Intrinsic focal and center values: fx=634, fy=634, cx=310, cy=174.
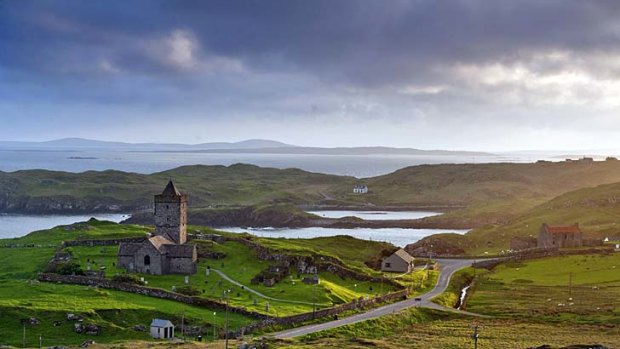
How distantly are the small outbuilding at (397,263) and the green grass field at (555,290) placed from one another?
38.2 feet

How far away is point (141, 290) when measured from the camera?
7219 centimetres

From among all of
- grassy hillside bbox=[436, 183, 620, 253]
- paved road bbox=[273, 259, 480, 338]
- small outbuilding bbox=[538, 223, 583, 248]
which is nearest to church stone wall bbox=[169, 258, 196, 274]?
paved road bbox=[273, 259, 480, 338]

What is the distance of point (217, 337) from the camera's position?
58781 mm

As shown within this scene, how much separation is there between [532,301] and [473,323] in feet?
54.1

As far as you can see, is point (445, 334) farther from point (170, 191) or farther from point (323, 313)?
point (170, 191)

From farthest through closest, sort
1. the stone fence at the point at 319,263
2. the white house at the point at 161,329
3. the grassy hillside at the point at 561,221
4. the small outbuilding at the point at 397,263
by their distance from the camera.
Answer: the grassy hillside at the point at 561,221, the small outbuilding at the point at 397,263, the stone fence at the point at 319,263, the white house at the point at 161,329

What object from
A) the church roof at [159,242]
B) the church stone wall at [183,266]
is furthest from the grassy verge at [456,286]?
the church roof at [159,242]

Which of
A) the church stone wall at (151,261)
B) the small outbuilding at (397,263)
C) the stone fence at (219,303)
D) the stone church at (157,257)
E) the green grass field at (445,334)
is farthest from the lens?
the small outbuilding at (397,263)

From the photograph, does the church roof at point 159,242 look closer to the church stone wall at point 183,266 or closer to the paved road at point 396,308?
the church stone wall at point 183,266

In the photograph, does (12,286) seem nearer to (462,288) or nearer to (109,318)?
(109,318)

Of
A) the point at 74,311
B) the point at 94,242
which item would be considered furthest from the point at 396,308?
the point at 94,242

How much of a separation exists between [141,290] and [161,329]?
16.5 metres

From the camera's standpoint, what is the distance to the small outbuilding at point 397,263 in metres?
106

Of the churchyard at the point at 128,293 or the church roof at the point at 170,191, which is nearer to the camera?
the churchyard at the point at 128,293
